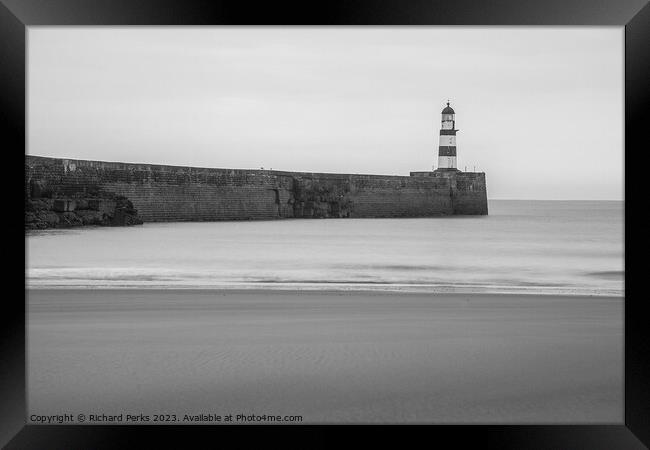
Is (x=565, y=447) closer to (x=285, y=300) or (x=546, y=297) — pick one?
(x=285, y=300)

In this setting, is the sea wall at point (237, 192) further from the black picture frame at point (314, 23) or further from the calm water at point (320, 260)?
the black picture frame at point (314, 23)

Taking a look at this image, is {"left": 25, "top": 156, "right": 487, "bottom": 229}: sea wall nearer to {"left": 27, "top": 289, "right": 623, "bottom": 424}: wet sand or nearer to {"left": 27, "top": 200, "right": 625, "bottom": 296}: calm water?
{"left": 27, "top": 200, "right": 625, "bottom": 296}: calm water

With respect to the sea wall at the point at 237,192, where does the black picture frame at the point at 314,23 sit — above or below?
below

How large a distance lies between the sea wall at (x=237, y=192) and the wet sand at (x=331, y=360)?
12940mm


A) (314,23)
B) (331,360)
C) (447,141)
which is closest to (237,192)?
(447,141)

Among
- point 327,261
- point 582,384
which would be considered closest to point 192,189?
point 327,261

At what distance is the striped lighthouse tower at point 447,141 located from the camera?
90.4 ft

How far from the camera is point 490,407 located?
1.95 metres

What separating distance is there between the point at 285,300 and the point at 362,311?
2.36 ft

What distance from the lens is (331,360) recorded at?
2.57 meters

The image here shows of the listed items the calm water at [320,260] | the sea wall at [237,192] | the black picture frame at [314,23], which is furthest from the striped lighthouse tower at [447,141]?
the black picture frame at [314,23]

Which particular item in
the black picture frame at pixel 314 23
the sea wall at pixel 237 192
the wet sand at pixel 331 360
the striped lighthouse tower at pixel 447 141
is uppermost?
the striped lighthouse tower at pixel 447 141

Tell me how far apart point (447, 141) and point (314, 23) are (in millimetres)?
26676

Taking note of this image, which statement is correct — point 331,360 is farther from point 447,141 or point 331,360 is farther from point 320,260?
point 447,141
